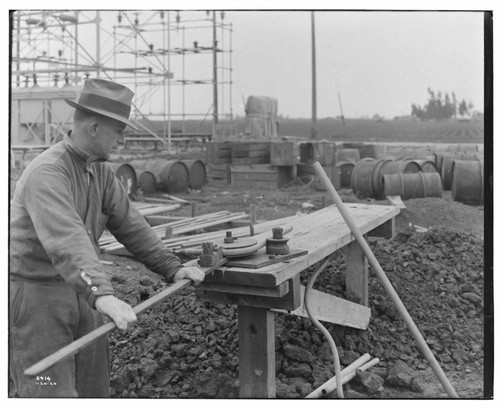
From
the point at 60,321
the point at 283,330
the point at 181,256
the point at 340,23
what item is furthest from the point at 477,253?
the point at 60,321

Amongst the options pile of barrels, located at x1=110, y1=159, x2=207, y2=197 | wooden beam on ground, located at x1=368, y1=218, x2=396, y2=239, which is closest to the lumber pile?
pile of barrels, located at x1=110, y1=159, x2=207, y2=197

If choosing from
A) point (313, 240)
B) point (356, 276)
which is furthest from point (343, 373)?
point (356, 276)

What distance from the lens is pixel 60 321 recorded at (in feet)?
9.82

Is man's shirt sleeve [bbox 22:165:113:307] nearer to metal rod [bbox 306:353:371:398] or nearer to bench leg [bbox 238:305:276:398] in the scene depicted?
bench leg [bbox 238:305:276:398]

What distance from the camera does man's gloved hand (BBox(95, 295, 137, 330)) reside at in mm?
2338

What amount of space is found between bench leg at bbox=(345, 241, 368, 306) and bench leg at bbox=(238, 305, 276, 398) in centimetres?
221

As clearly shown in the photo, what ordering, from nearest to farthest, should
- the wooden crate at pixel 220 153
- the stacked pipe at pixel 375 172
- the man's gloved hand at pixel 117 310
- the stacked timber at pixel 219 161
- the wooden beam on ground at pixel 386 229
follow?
the man's gloved hand at pixel 117 310, the wooden beam on ground at pixel 386 229, the stacked pipe at pixel 375 172, the stacked timber at pixel 219 161, the wooden crate at pixel 220 153

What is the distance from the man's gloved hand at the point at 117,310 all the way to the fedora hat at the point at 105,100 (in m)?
0.91

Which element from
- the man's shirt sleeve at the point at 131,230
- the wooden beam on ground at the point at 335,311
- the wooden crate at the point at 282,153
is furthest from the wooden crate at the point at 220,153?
the man's shirt sleeve at the point at 131,230

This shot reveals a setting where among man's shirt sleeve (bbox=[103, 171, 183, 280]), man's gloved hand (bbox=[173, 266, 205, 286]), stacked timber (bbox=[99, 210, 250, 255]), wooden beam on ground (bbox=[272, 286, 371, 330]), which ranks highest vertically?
man's shirt sleeve (bbox=[103, 171, 183, 280])

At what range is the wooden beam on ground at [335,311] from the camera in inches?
165

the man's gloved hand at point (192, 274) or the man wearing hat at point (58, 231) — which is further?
the man's gloved hand at point (192, 274)

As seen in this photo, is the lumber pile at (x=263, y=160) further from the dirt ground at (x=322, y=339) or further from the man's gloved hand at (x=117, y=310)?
the man's gloved hand at (x=117, y=310)

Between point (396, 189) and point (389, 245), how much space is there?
21.7 feet
